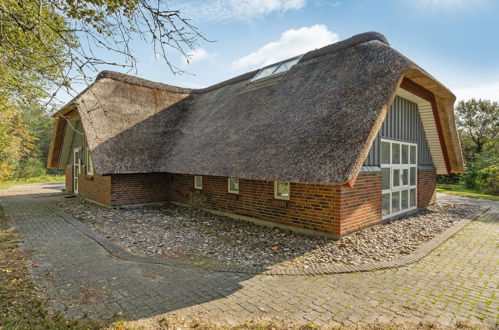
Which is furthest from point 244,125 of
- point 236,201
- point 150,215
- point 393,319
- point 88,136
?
point 393,319

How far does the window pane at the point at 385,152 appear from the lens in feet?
27.3

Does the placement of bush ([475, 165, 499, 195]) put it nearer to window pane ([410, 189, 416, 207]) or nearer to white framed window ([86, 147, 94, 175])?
window pane ([410, 189, 416, 207])

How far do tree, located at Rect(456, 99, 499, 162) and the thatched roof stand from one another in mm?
22123

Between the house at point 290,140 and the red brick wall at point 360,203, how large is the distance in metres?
0.03

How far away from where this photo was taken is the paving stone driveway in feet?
11.7

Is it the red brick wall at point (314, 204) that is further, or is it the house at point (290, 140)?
the red brick wall at point (314, 204)

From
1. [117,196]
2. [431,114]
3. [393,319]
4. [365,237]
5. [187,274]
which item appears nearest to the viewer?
[393,319]

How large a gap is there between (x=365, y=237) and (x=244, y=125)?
492cm

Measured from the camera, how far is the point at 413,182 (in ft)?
33.1

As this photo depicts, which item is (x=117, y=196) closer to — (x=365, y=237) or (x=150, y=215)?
(x=150, y=215)

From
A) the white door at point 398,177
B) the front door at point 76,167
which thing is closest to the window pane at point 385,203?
the white door at point 398,177

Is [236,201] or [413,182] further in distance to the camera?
[413,182]

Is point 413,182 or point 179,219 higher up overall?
point 413,182

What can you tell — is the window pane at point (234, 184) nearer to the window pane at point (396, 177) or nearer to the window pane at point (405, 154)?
the window pane at point (396, 177)
